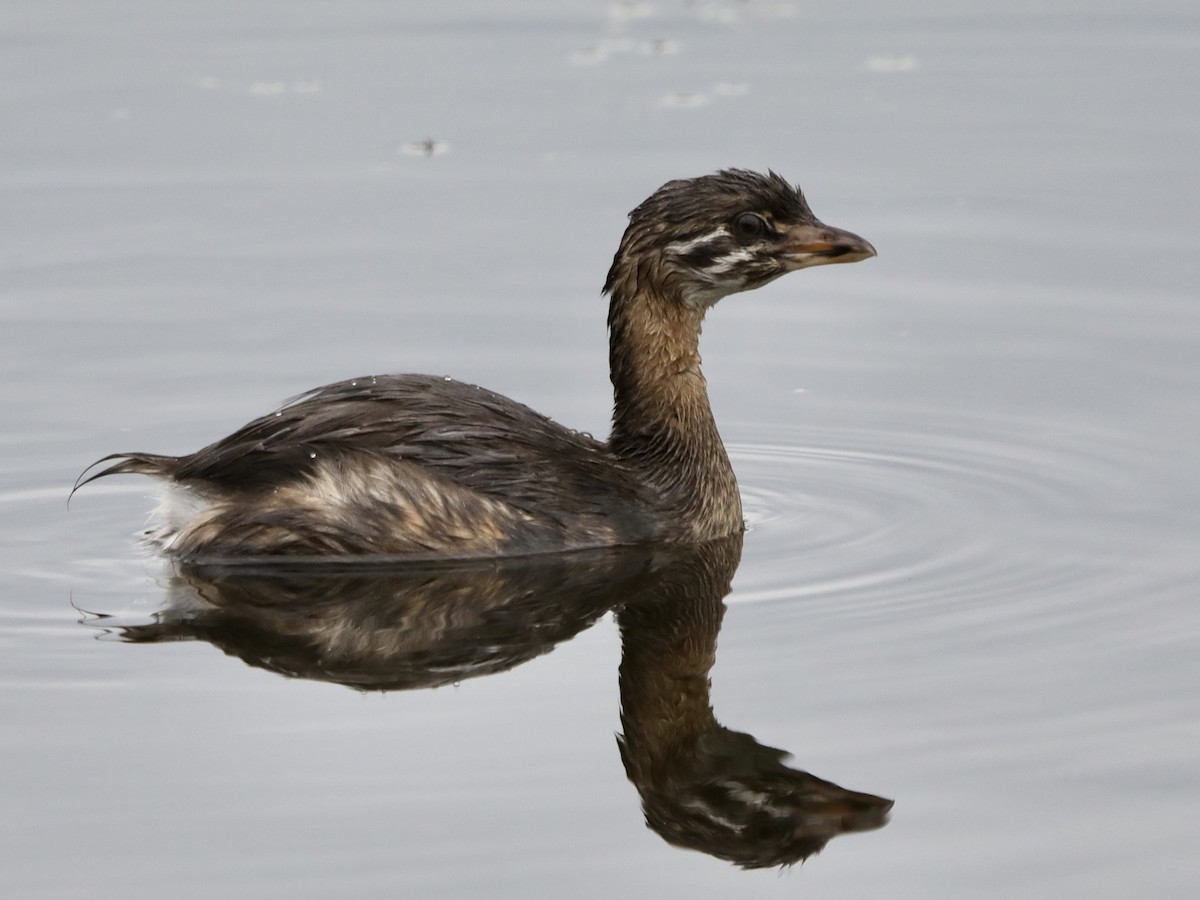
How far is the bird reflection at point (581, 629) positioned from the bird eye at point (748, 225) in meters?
1.19

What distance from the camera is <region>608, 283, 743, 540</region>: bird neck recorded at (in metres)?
8.62

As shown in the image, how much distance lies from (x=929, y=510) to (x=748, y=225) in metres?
1.32

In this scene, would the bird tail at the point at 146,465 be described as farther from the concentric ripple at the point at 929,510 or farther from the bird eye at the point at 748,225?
the bird eye at the point at 748,225

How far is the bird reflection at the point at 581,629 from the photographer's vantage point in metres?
6.10

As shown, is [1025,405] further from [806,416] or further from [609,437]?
[609,437]

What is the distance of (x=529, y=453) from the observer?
322 inches

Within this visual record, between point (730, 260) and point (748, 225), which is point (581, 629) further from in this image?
point (748, 225)

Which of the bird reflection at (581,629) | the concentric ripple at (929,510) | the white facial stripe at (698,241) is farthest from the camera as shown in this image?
the white facial stripe at (698,241)

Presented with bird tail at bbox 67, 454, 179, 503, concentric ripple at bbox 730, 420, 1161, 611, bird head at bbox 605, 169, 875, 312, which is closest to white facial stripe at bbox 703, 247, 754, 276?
bird head at bbox 605, 169, 875, 312

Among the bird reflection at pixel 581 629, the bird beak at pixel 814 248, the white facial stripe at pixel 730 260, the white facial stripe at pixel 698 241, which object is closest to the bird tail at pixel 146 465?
the bird reflection at pixel 581 629

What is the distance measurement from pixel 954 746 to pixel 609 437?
2879 millimetres

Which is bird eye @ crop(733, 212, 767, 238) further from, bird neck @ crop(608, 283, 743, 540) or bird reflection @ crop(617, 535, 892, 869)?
bird reflection @ crop(617, 535, 892, 869)

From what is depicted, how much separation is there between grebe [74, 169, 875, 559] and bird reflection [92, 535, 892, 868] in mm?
112

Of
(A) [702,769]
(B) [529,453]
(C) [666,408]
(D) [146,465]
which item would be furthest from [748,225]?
(A) [702,769]
